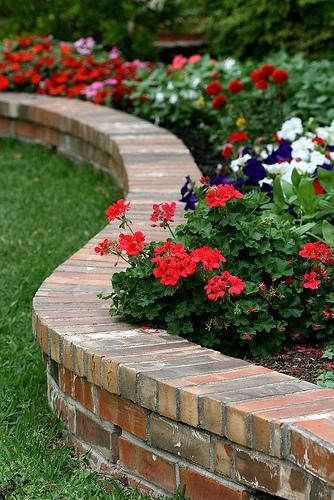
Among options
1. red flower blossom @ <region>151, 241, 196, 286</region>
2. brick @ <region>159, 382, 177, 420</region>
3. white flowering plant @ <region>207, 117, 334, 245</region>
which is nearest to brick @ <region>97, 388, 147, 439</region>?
brick @ <region>159, 382, 177, 420</region>

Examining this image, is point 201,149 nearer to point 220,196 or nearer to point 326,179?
point 326,179

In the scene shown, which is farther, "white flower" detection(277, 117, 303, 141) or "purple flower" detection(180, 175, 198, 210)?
"white flower" detection(277, 117, 303, 141)

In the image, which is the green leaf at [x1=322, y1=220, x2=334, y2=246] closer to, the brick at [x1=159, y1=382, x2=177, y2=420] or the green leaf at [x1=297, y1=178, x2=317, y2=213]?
the green leaf at [x1=297, y1=178, x2=317, y2=213]

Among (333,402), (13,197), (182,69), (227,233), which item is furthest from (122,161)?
(333,402)

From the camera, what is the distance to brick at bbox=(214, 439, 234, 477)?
2541mm

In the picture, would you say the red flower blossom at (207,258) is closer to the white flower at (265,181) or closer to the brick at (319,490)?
the brick at (319,490)

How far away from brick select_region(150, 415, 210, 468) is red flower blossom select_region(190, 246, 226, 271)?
0.50 meters

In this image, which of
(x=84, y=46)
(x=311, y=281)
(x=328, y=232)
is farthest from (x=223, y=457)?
(x=84, y=46)

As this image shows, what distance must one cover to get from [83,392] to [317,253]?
33.0 inches

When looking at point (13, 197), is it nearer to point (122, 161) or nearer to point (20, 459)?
point (122, 161)

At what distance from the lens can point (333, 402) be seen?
2.54 m

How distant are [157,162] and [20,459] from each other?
2.93m

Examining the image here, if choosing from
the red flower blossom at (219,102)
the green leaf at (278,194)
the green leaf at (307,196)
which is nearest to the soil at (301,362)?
the green leaf at (307,196)

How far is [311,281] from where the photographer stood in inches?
124
